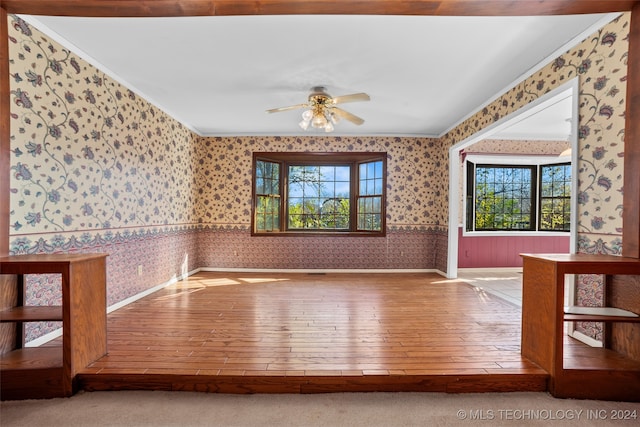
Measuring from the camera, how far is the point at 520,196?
623 centimetres

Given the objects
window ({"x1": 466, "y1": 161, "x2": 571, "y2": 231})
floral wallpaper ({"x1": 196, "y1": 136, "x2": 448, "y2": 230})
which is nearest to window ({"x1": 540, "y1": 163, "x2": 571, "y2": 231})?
window ({"x1": 466, "y1": 161, "x2": 571, "y2": 231})

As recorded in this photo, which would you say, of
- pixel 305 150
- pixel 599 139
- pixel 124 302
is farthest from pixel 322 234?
pixel 599 139

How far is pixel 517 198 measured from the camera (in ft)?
20.5

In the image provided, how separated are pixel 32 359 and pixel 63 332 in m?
0.40

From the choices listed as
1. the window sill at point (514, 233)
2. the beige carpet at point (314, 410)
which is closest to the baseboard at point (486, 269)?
the window sill at point (514, 233)

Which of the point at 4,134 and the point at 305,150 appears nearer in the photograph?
the point at 4,134

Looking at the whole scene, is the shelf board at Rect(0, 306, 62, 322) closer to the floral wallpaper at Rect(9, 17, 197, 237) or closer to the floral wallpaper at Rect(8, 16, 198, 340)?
the floral wallpaper at Rect(8, 16, 198, 340)

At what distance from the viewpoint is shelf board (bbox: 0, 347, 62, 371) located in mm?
1913

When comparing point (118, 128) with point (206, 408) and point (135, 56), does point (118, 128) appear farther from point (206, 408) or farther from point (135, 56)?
point (206, 408)

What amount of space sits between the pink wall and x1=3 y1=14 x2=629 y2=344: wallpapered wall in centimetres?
76

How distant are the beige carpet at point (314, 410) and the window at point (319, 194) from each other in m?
3.87

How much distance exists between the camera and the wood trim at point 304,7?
1958 mm

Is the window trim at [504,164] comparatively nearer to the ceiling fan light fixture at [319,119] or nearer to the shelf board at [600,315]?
the ceiling fan light fixture at [319,119]

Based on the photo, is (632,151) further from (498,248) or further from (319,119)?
(498,248)
